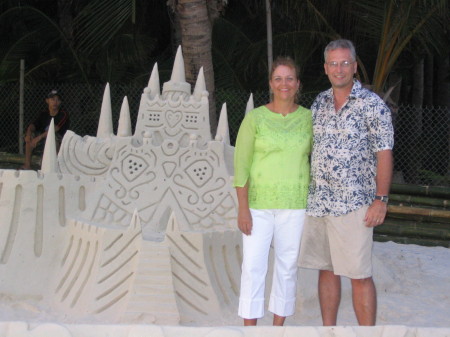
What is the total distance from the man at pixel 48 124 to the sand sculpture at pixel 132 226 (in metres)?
2.36

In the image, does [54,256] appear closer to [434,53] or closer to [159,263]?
[159,263]

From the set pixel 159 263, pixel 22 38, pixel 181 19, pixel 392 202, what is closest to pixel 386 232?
pixel 392 202

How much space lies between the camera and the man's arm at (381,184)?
3080 mm

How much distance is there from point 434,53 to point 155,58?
185 inches

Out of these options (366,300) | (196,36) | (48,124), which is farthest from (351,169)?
(48,124)

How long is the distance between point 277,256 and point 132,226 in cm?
Result: 137

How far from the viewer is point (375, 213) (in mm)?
3084

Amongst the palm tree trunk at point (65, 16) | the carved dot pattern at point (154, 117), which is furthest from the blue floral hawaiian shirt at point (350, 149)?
the palm tree trunk at point (65, 16)

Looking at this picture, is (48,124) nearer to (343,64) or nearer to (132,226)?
(132,226)

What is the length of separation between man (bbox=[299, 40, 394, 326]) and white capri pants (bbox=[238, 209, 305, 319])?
13 cm

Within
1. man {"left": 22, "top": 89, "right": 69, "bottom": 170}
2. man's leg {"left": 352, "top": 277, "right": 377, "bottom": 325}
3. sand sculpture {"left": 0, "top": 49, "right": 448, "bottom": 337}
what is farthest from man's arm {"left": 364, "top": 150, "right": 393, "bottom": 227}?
man {"left": 22, "top": 89, "right": 69, "bottom": 170}

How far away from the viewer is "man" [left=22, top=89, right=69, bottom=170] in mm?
7492

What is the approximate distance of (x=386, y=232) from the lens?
291 inches

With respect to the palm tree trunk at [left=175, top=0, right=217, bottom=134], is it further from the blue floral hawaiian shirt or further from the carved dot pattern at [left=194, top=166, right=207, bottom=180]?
the blue floral hawaiian shirt
